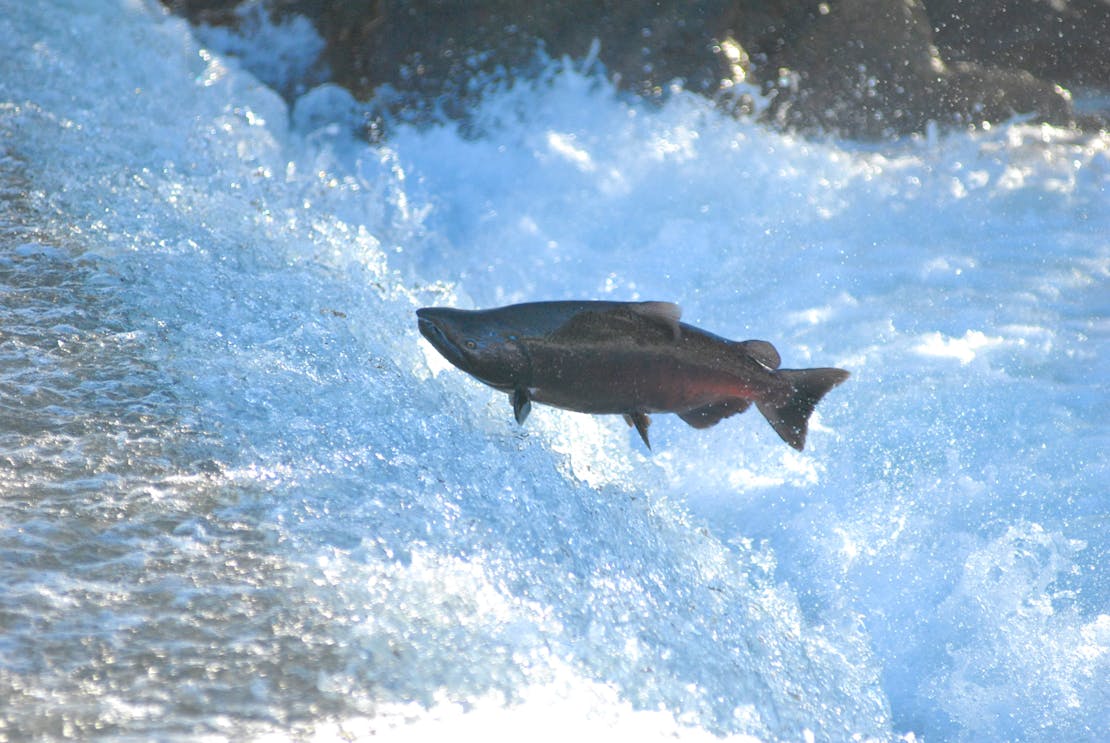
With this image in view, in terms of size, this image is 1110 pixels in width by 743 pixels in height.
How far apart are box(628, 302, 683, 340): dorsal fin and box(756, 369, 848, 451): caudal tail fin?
254 millimetres

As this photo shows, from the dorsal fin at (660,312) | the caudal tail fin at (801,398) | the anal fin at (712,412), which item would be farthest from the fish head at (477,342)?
the caudal tail fin at (801,398)

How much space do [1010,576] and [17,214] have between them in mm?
2806

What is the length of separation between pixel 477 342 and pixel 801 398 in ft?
1.97

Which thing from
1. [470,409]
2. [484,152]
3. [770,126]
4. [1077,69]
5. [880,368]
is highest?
[1077,69]

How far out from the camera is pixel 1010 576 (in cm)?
284

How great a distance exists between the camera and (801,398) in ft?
6.03

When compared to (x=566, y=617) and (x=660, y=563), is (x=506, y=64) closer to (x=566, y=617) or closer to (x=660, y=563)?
(x=660, y=563)

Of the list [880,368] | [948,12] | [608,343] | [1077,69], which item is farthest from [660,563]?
[1077,69]

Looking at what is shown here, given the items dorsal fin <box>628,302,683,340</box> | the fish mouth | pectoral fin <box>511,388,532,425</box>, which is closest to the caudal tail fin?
dorsal fin <box>628,302,683,340</box>

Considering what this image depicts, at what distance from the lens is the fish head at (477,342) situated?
1.62 m

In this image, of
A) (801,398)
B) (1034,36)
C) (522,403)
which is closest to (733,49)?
(1034,36)

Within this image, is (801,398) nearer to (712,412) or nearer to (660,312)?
(712,412)

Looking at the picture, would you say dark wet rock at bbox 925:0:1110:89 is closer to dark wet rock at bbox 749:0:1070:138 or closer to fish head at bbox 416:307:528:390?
dark wet rock at bbox 749:0:1070:138

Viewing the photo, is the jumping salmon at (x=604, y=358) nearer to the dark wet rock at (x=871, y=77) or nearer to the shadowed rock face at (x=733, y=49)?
the shadowed rock face at (x=733, y=49)
